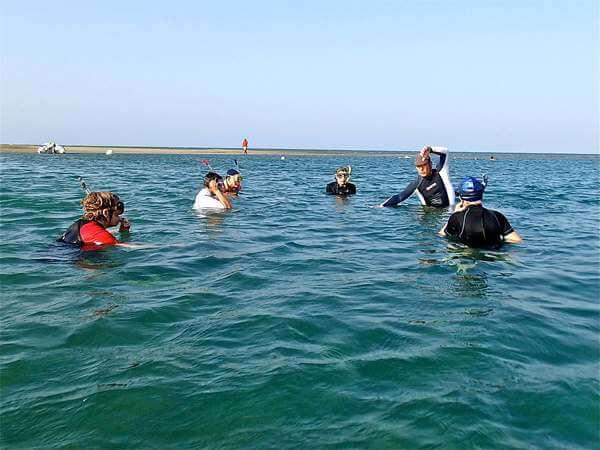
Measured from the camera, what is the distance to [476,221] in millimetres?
8641

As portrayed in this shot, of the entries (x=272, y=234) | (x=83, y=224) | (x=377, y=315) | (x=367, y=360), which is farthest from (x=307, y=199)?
(x=367, y=360)

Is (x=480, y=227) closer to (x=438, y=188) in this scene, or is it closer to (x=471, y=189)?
(x=471, y=189)

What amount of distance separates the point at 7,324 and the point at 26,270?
2.35m

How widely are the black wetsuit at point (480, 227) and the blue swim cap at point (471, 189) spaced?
23cm

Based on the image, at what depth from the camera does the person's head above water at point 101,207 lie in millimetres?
7938

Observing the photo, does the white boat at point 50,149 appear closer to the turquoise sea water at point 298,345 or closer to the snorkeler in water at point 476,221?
the turquoise sea water at point 298,345

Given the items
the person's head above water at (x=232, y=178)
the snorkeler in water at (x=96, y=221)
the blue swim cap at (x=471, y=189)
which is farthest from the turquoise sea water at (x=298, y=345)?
the person's head above water at (x=232, y=178)

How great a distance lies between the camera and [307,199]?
17859 mm

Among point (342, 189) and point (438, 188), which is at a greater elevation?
point (438, 188)

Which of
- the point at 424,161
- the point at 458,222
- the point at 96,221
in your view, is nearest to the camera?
the point at 96,221

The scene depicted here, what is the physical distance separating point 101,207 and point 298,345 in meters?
4.82

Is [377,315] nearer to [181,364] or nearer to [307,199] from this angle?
[181,364]

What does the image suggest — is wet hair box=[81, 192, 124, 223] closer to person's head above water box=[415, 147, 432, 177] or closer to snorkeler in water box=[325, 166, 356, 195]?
person's head above water box=[415, 147, 432, 177]

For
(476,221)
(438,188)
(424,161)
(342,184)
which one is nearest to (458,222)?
(476,221)
